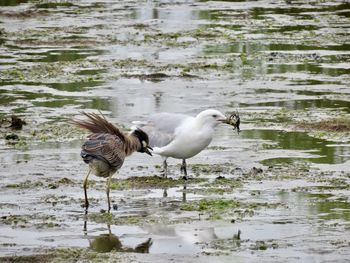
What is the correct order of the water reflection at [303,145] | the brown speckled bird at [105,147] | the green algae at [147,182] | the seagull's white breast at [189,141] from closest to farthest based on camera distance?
1. the brown speckled bird at [105,147]
2. the green algae at [147,182]
3. the seagull's white breast at [189,141]
4. the water reflection at [303,145]

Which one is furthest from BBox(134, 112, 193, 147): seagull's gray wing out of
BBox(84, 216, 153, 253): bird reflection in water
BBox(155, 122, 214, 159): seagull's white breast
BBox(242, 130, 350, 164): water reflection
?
BBox(84, 216, 153, 253): bird reflection in water

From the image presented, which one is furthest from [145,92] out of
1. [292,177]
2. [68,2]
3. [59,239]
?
[68,2]

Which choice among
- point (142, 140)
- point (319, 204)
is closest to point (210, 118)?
point (142, 140)

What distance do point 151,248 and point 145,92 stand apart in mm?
10576

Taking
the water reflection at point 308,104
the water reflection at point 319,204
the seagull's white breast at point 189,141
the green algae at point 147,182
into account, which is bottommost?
the green algae at point 147,182

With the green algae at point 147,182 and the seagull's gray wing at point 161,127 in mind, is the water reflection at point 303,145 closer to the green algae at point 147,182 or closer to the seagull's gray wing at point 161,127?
the seagull's gray wing at point 161,127

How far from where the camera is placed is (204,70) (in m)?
23.7

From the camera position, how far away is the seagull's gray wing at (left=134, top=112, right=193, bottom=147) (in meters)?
14.7

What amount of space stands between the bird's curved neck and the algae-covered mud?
46 centimetres

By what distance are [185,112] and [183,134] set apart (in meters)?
4.80

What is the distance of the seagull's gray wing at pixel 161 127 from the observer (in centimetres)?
1470

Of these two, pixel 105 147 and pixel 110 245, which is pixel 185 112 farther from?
pixel 110 245

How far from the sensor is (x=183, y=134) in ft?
47.4

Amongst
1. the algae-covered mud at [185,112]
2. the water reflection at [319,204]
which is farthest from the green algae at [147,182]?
the water reflection at [319,204]
